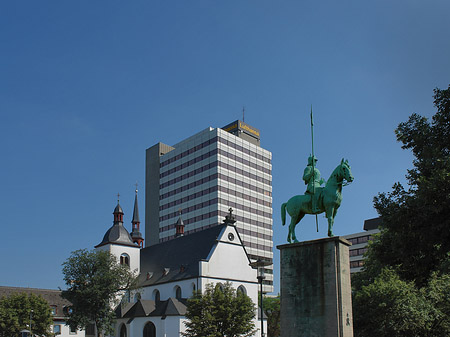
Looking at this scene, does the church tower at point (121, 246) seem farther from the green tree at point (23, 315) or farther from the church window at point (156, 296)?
the green tree at point (23, 315)

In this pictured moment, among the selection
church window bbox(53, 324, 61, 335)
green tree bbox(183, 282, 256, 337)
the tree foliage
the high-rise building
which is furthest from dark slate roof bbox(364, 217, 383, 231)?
the tree foliage

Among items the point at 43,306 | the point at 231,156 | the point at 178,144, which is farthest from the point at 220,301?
the point at 178,144

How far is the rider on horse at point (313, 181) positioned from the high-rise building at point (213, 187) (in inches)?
3365

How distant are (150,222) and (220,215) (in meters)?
26.8

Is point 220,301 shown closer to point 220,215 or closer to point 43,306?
point 43,306

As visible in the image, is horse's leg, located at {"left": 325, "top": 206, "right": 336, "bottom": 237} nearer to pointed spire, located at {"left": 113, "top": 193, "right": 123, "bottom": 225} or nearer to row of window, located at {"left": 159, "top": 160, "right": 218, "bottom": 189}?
pointed spire, located at {"left": 113, "top": 193, "right": 123, "bottom": 225}

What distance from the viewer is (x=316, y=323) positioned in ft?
63.1

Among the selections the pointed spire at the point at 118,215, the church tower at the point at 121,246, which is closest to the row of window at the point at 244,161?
the pointed spire at the point at 118,215

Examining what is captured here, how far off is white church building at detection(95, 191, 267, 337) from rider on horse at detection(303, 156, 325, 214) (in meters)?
34.6

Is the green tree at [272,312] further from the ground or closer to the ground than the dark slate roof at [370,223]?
closer to the ground

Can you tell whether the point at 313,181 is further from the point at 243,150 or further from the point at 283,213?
the point at 243,150

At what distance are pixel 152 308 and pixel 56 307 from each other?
20.4m

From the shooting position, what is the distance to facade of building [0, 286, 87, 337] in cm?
6744

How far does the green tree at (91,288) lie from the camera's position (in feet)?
177
